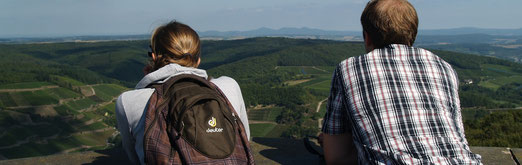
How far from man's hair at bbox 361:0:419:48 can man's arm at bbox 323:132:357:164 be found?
65 cm

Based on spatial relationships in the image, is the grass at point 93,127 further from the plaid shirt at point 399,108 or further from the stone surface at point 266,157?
the plaid shirt at point 399,108

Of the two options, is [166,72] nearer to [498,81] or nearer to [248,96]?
[248,96]

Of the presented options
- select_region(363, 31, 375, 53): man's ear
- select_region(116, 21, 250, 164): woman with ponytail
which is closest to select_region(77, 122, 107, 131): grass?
select_region(116, 21, 250, 164): woman with ponytail

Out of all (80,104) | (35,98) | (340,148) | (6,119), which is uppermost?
(340,148)

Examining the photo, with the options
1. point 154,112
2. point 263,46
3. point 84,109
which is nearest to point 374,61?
point 154,112

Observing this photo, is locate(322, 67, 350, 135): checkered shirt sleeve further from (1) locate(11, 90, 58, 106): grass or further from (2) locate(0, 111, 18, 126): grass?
(1) locate(11, 90, 58, 106): grass

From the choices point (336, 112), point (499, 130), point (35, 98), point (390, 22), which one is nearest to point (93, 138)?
point (35, 98)

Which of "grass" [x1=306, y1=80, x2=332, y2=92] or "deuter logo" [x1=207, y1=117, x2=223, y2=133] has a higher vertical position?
"deuter logo" [x1=207, y1=117, x2=223, y2=133]

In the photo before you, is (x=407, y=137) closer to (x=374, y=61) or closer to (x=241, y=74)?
(x=374, y=61)

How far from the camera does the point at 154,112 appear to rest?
208cm

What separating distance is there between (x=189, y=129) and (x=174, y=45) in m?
0.65

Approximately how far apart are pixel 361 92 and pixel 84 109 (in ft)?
246

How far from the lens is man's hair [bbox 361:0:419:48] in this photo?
7.30 feet

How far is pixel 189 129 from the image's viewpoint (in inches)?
76.8
